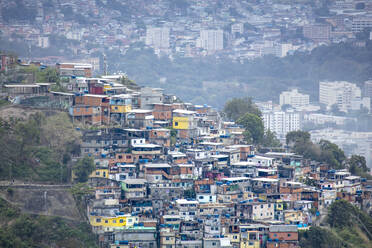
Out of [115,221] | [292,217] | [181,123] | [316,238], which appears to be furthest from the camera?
[181,123]

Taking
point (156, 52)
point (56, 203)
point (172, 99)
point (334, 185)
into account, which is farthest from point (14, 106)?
point (156, 52)

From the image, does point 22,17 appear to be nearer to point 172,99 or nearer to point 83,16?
point 83,16

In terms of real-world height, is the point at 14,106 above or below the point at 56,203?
above

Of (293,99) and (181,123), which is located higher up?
(181,123)

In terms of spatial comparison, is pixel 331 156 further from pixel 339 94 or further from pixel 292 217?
pixel 339 94

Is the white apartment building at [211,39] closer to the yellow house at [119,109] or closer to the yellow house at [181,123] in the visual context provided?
the yellow house at [181,123]

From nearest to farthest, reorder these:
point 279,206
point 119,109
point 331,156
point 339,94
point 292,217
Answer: point 292,217 → point 279,206 → point 119,109 → point 331,156 → point 339,94

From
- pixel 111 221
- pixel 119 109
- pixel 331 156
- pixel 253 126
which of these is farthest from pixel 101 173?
pixel 331 156

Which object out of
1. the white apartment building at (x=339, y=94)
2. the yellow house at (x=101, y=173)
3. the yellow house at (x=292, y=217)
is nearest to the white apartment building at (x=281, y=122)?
the white apartment building at (x=339, y=94)
